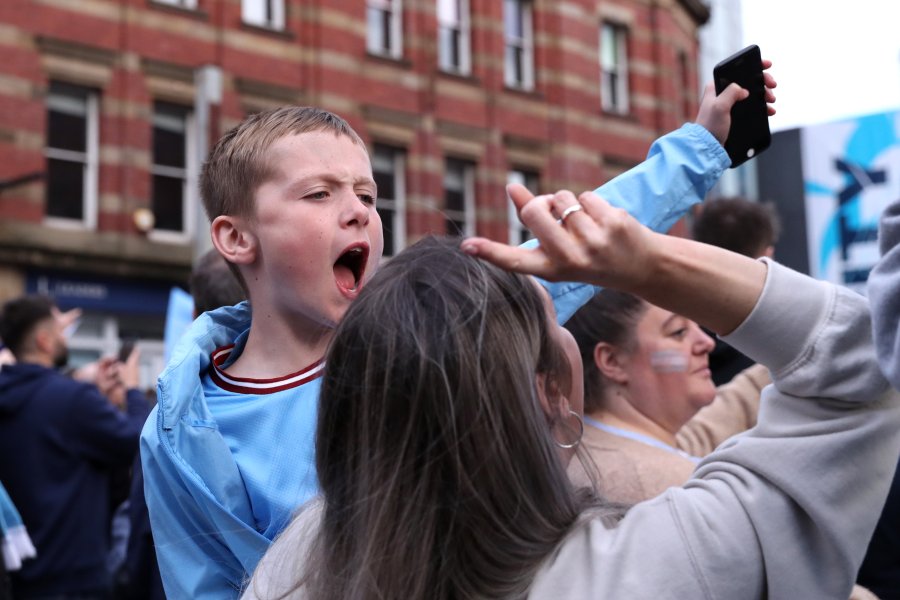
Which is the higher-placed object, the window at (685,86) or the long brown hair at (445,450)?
the window at (685,86)

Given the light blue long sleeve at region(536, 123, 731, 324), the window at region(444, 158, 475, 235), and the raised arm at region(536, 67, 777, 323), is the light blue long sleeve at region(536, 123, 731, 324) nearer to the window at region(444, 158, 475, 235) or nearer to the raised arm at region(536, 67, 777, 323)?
the raised arm at region(536, 67, 777, 323)

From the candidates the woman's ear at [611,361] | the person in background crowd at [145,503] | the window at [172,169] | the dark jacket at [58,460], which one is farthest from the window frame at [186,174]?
the woman's ear at [611,361]

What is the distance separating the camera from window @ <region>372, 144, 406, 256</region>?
62.3ft

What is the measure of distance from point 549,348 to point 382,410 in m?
0.24

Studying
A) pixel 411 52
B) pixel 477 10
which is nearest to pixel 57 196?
pixel 411 52

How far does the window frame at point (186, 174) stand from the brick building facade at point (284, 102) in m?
0.03

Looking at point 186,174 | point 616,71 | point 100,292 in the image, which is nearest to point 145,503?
point 100,292

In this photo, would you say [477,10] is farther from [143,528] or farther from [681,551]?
[681,551]

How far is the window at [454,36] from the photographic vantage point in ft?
67.6

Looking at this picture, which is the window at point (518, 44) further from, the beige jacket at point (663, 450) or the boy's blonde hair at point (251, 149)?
the boy's blonde hair at point (251, 149)

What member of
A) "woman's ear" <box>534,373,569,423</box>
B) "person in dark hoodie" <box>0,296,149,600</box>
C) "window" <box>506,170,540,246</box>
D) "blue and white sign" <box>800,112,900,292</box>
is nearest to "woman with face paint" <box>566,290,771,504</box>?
"woman's ear" <box>534,373,569,423</box>

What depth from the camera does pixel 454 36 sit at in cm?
2080

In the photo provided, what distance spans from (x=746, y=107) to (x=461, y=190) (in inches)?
730

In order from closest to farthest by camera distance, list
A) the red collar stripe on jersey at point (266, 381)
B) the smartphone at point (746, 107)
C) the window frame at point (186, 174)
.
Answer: the smartphone at point (746, 107) → the red collar stripe on jersey at point (266, 381) → the window frame at point (186, 174)
